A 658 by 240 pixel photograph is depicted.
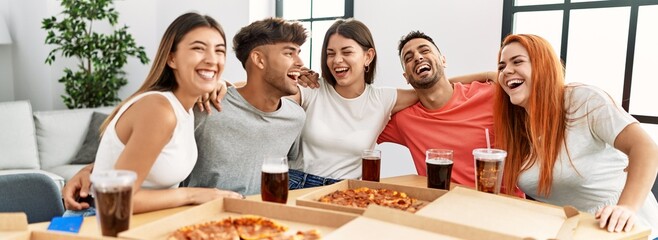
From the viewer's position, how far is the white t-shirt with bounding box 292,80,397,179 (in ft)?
7.65

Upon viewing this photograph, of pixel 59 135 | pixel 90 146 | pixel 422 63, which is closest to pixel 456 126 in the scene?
pixel 422 63

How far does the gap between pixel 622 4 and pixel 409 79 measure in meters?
1.49

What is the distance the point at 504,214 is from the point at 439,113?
98 cm

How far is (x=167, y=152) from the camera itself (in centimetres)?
166

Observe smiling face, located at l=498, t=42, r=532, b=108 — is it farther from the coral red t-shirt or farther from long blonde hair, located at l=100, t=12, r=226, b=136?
long blonde hair, located at l=100, t=12, r=226, b=136

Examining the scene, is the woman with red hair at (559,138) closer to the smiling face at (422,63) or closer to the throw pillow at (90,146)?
the smiling face at (422,63)

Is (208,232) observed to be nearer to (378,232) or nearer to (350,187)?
(378,232)

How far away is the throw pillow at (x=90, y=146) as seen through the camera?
434 cm

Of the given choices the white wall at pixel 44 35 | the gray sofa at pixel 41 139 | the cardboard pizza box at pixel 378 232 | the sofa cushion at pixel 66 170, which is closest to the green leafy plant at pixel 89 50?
the white wall at pixel 44 35

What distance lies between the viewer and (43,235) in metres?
1.12

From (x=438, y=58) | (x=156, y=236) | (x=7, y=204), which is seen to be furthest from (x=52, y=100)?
(x=156, y=236)

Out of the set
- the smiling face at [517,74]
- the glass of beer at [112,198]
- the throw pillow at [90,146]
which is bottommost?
the throw pillow at [90,146]

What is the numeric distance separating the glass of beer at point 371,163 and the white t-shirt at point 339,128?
41 centimetres

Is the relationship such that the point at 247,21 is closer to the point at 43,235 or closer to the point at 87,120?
the point at 87,120
